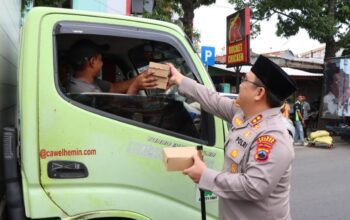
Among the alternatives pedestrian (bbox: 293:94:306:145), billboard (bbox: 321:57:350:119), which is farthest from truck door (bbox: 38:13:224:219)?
billboard (bbox: 321:57:350:119)

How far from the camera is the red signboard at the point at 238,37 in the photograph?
46.1ft

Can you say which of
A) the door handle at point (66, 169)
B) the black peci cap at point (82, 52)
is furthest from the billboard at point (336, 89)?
the door handle at point (66, 169)

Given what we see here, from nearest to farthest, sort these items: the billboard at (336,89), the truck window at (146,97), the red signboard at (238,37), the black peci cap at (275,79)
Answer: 1. the black peci cap at (275,79)
2. the truck window at (146,97)
3. the red signboard at (238,37)
4. the billboard at (336,89)

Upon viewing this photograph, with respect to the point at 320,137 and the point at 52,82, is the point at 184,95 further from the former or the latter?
the point at 320,137

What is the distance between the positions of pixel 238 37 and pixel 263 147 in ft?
42.2

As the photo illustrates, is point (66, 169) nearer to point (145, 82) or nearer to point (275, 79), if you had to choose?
point (145, 82)

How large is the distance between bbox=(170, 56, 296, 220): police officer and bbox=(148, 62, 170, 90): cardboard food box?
0.54 meters

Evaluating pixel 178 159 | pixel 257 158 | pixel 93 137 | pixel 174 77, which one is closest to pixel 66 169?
pixel 93 137

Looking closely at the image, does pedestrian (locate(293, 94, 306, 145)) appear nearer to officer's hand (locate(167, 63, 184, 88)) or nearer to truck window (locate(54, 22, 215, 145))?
truck window (locate(54, 22, 215, 145))

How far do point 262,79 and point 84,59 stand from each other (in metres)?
1.10

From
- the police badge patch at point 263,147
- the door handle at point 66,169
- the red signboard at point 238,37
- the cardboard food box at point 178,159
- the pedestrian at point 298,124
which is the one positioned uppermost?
the red signboard at point 238,37

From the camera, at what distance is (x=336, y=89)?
1522cm

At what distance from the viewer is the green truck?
7.82ft

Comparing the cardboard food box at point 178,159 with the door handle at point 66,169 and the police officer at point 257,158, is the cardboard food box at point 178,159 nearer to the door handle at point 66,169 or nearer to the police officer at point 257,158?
the police officer at point 257,158
